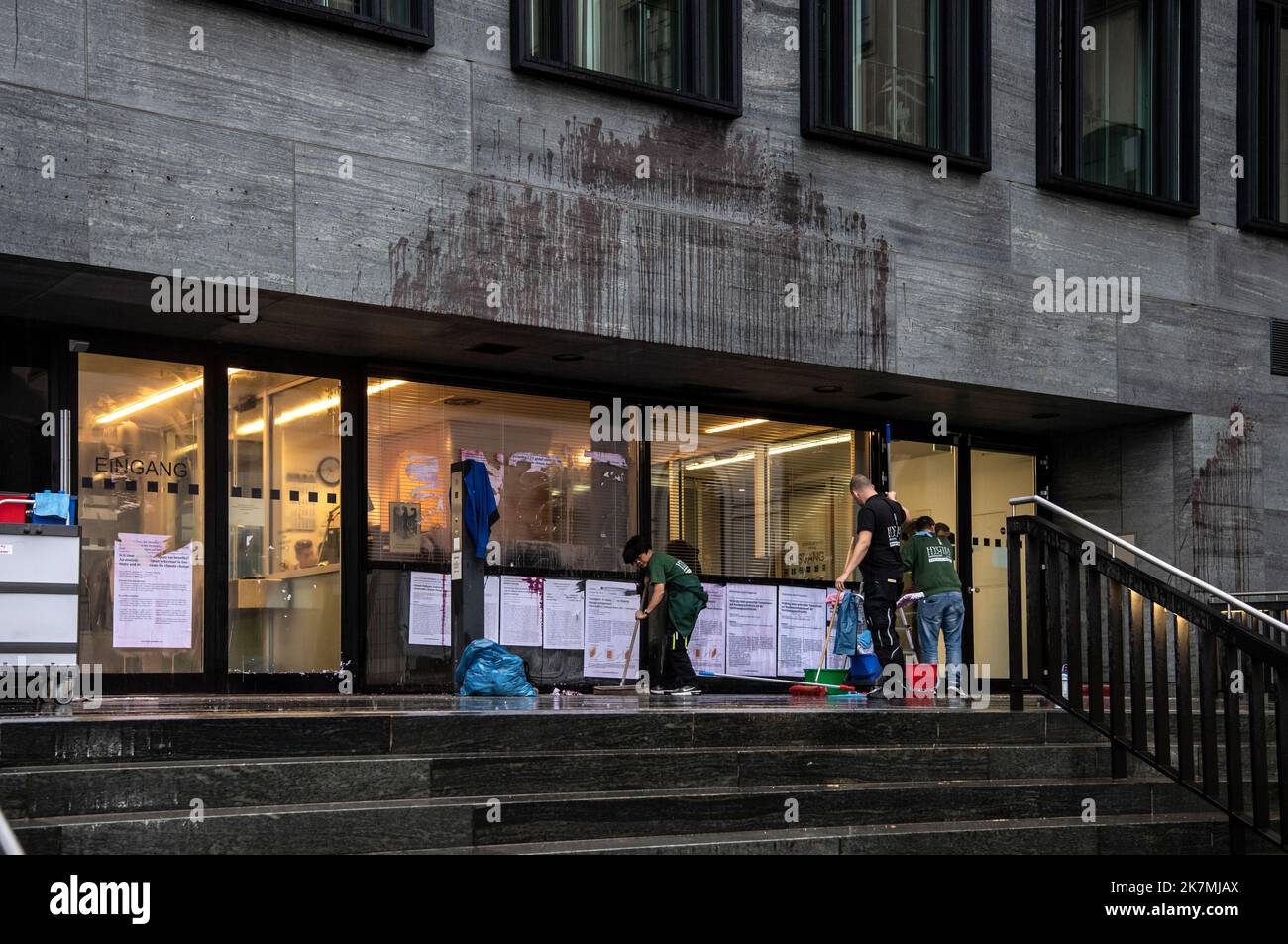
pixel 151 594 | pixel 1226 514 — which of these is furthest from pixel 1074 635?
pixel 1226 514

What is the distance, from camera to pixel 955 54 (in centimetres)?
1756

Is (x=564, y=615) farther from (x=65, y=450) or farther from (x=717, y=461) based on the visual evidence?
(x=65, y=450)

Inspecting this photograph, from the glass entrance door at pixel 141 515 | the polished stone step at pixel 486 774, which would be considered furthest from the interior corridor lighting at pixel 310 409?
the polished stone step at pixel 486 774

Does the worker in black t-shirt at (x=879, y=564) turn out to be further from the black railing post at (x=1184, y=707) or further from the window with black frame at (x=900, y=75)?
the black railing post at (x=1184, y=707)

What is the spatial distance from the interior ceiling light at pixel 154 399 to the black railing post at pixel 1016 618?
7218 millimetres

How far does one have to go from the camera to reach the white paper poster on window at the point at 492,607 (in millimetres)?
16188

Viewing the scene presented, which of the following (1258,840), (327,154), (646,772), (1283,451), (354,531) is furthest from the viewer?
(1283,451)

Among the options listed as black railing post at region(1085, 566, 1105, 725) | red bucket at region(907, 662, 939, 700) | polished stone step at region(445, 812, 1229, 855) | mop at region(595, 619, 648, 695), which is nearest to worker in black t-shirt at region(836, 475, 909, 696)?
red bucket at region(907, 662, 939, 700)

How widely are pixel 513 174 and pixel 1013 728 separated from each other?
631 centimetres

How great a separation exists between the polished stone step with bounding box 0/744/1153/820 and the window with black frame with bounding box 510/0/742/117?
23.1 feet

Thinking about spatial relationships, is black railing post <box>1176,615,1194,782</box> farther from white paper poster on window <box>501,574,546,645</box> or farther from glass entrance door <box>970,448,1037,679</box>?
glass entrance door <box>970,448,1037,679</box>

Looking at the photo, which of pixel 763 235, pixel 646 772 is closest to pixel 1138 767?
pixel 646 772
